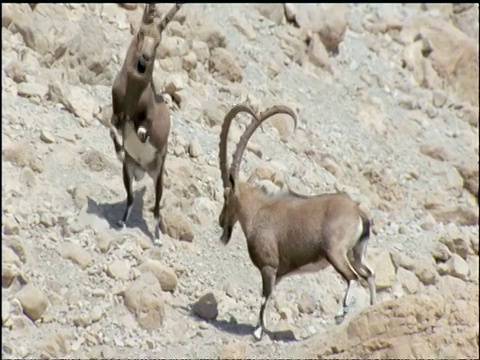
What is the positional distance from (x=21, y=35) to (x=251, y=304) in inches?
186

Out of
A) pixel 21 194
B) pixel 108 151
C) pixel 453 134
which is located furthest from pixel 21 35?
pixel 453 134

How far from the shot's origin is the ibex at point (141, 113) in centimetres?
1263

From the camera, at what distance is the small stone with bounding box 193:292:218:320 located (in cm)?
1205

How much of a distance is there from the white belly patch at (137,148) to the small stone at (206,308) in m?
1.70

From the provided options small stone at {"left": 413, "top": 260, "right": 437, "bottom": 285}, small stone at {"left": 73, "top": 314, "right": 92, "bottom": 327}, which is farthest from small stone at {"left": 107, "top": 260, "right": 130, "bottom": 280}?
small stone at {"left": 413, "top": 260, "right": 437, "bottom": 285}

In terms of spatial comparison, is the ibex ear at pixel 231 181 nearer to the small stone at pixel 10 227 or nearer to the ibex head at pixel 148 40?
the ibex head at pixel 148 40

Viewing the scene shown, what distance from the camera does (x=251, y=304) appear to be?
12719 mm

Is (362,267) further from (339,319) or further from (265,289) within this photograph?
(265,289)

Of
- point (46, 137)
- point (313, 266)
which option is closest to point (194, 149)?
point (46, 137)

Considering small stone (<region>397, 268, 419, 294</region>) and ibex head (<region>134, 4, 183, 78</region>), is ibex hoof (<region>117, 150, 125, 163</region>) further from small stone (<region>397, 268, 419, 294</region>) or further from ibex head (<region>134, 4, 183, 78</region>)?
small stone (<region>397, 268, 419, 294</region>)

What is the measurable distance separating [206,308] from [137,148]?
194cm

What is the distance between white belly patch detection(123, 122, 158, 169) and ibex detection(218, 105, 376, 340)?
3.18 feet

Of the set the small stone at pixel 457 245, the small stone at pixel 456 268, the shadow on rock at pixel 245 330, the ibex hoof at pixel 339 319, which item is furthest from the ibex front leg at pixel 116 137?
the small stone at pixel 457 245

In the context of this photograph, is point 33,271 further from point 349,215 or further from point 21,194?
point 349,215
